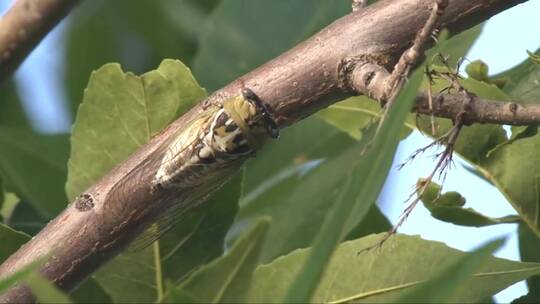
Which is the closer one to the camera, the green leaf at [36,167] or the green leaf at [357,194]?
the green leaf at [357,194]

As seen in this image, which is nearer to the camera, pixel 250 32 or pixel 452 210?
pixel 452 210

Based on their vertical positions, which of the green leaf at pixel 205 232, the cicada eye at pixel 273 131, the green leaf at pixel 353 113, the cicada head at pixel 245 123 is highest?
the cicada head at pixel 245 123

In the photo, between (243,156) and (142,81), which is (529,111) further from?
(142,81)

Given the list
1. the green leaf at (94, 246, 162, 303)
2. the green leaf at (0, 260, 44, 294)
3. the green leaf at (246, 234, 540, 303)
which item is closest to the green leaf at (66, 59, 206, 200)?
the green leaf at (94, 246, 162, 303)

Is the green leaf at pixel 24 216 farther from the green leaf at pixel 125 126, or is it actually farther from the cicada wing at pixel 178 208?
the cicada wing at pixel 178 208

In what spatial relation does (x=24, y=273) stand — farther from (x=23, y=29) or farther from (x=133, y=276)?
(x=23, y=29)

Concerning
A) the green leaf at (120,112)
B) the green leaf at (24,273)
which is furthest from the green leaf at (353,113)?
the green leaf at (24,273)

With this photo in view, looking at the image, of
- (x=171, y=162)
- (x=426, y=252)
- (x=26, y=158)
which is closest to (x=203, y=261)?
(x=171, y=162)

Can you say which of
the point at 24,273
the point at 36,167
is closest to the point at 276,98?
the point at 24,273
